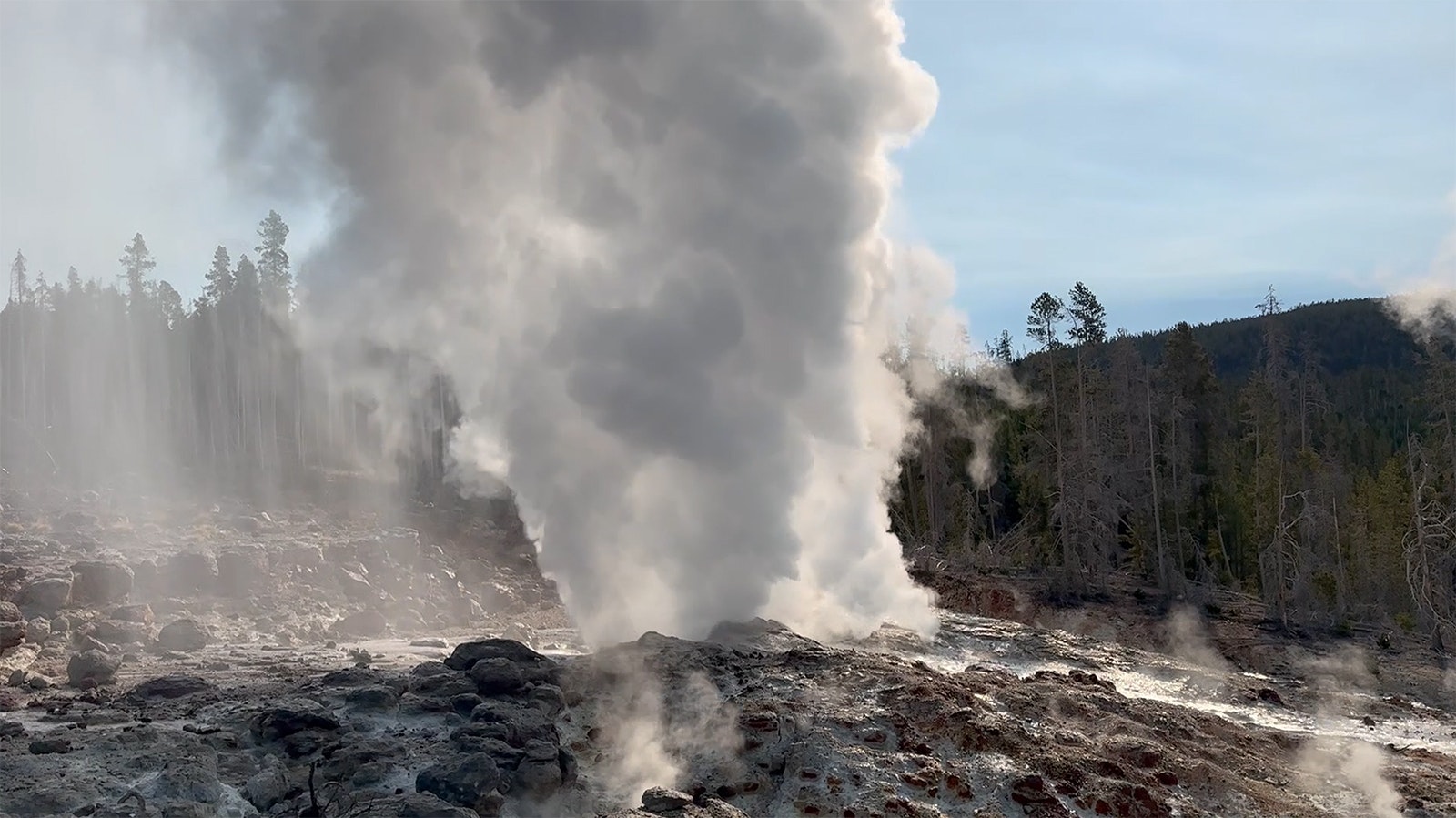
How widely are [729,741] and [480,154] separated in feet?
45.1

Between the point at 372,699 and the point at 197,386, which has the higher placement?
the point at 197,386

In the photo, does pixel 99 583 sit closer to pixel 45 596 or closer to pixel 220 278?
pixel 45 596

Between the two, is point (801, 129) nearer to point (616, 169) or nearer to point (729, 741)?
point (616, 169)

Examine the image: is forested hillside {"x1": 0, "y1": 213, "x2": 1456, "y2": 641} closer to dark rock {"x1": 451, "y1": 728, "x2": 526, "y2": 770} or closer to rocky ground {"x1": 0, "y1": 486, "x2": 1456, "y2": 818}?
rocky ground {"x1": 0, "y1": 486, "x2": 1456, "y2": 818}

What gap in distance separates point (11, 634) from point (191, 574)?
672 cm

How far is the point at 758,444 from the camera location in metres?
18.1

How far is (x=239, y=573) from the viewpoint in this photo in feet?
74.9

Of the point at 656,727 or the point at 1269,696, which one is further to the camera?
the point at 1269,696

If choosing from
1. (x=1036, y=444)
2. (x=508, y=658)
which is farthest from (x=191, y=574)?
(x=1036, y=444)

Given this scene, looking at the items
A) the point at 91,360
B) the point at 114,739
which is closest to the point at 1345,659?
the point at 114,739

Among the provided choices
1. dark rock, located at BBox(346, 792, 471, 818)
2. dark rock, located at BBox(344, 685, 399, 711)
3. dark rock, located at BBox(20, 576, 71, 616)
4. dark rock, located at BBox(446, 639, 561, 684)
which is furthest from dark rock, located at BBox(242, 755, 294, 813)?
dark rock, located at BBox(20, 576, 71, 616)

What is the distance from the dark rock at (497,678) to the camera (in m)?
13.3

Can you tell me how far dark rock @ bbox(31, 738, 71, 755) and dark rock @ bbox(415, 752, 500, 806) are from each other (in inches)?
133

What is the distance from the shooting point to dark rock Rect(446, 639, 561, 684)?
1395cm
